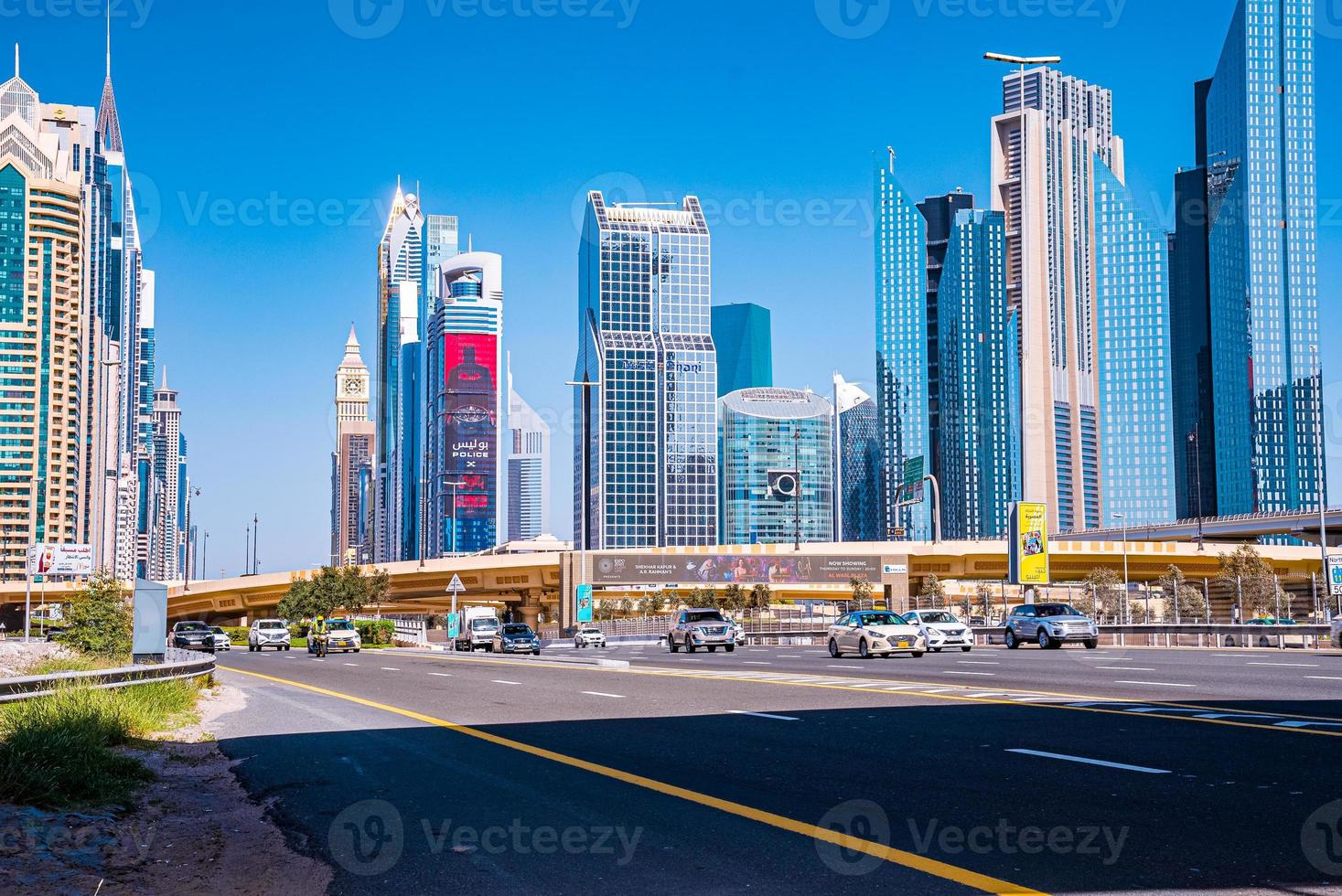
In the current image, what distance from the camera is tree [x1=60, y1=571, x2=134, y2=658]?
37.3 m

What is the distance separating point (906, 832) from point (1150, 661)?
25806mm

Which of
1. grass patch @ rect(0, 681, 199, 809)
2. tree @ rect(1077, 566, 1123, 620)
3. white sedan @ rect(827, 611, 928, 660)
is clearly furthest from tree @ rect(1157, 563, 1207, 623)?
grass patch @ rect(0, 681, 199, 809)

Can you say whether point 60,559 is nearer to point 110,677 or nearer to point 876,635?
point 876,635

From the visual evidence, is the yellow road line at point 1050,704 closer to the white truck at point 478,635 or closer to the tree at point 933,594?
the white truck at point 478,635

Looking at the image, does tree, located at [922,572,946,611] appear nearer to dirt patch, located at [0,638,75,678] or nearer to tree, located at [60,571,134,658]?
dirt patch, located at [0,638,75,678]

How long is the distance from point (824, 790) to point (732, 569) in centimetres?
11360

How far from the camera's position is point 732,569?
12394cm

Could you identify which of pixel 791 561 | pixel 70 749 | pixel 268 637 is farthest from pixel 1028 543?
pixel 791 561

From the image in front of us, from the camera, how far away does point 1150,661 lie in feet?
106

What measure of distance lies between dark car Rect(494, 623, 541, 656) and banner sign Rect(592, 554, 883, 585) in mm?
60348

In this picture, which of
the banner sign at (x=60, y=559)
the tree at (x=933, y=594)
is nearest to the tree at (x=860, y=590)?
the tree at (x=933, y=594)

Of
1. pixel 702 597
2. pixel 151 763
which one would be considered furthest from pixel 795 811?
pixel 702 597

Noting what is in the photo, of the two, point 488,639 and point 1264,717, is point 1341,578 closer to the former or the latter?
point 1264,717

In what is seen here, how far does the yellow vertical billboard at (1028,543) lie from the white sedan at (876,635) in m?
25.4
